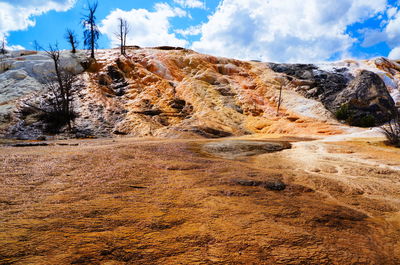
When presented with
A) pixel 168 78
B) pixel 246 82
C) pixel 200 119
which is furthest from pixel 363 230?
pixel 246 82

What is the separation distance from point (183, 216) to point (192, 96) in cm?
1772

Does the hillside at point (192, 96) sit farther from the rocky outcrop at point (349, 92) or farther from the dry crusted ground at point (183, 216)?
the dry crusted ground at point (183, 216)

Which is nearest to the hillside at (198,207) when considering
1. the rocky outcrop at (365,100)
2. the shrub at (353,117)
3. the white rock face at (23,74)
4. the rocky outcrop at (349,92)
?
the shrub at (353,117)

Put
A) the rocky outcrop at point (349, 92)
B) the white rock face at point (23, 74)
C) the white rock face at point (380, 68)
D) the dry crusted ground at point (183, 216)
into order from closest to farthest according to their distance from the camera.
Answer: the dry crusted ground at point (183, 216), the white rock face at point (23, 74), the rocky outcrop at point (349, 92), the white rock face at point (380, 68)

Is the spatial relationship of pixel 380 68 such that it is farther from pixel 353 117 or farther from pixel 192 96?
pixel 192 96

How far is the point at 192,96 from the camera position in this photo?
64.2ft

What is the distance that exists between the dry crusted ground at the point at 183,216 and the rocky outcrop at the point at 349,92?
20.6 metres

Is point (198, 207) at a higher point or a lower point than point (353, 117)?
lower

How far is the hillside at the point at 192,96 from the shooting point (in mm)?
14367

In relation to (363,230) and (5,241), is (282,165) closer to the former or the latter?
(363,230)

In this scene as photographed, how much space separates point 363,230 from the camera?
239cm

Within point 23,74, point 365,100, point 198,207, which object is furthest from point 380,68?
point 23,74

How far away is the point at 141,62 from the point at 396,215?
2356cm

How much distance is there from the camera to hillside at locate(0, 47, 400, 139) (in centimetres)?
1437
